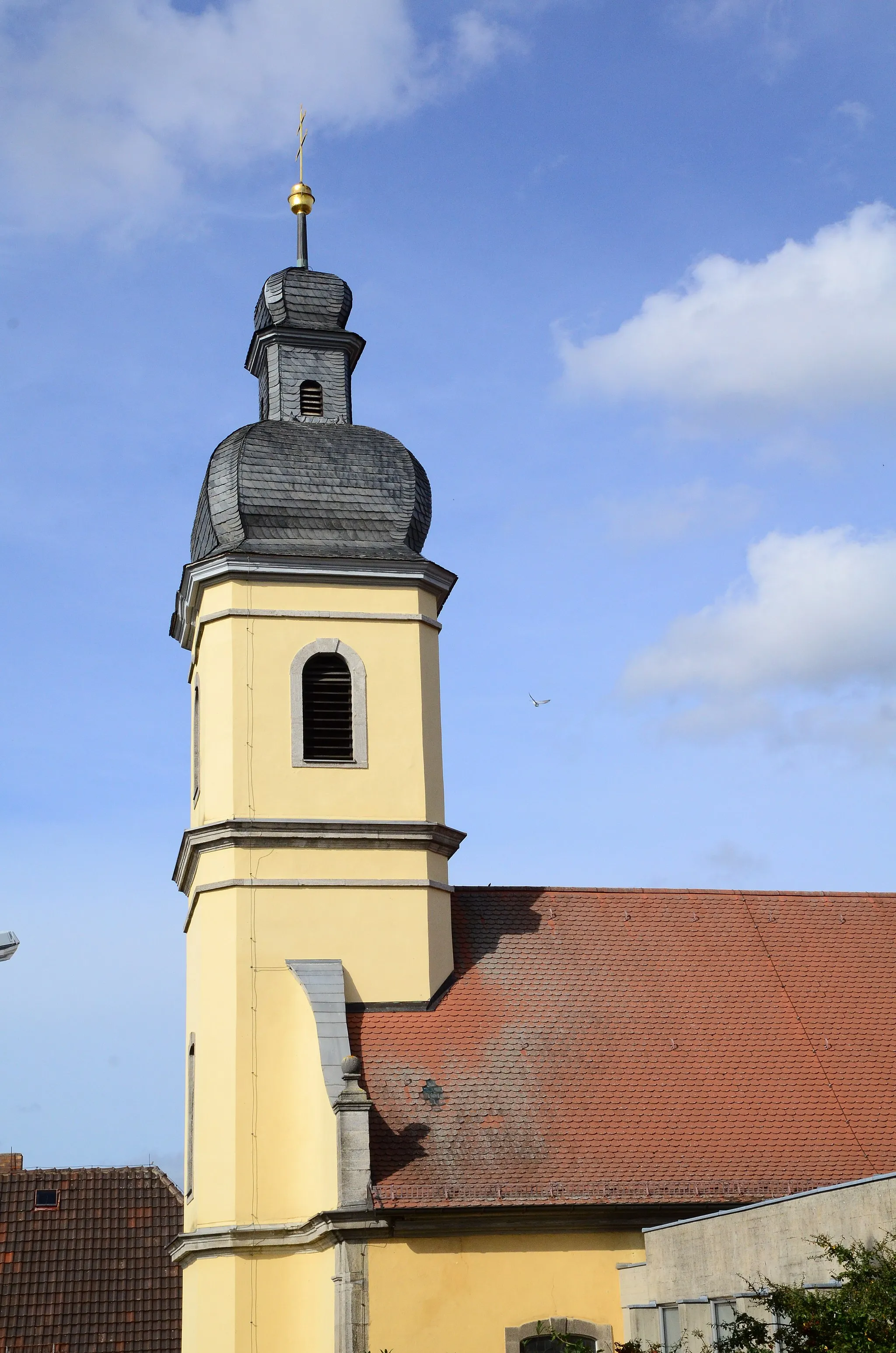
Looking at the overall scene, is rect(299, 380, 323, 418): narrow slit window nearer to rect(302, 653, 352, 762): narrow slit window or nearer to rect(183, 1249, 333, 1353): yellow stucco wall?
rect(302, 653, 352, 762): narrow slit window

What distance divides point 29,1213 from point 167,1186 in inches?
108

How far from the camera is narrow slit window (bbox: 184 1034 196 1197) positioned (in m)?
21.3

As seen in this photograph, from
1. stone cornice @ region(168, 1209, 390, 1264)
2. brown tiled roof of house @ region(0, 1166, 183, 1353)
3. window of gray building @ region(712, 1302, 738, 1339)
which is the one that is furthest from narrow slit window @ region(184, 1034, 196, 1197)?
brown tiled roof of house @ region(0, 1166, 183, 1353)

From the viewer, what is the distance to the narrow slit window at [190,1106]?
21344 millimetres

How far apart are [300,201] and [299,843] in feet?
38.5

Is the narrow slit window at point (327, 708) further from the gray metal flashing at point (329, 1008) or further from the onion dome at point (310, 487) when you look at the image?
the gray metal flashing at point (329, 1008)

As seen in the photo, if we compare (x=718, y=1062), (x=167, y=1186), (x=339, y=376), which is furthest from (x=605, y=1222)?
(x=167, y=1186)

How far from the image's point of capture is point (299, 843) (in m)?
21.7

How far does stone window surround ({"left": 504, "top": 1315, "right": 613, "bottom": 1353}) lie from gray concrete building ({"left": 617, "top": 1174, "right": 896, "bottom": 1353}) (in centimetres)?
27

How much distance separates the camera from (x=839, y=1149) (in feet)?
65.8

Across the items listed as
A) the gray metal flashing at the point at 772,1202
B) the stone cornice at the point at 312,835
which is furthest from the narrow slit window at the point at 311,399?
the gray metal flashing at the point at 772,1202

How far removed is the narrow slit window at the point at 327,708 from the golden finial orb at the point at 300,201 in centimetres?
895

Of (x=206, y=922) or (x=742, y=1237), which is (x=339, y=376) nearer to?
(x=206, y=922)

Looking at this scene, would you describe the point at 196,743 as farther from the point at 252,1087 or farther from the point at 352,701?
the point at 252,1087
